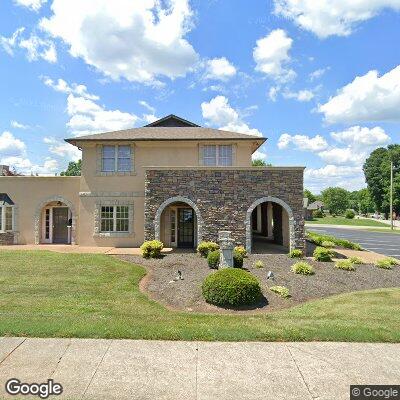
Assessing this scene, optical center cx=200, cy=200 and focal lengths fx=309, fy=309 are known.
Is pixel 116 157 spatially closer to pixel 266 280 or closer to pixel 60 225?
pixel 60 225

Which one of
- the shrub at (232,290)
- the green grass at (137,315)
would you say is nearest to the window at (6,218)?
the green grass at (137,315)

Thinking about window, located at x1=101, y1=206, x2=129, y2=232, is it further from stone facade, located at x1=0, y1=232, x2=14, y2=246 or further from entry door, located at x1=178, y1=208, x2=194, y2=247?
stone facade, located at x1=0, y1=232, x2=14, y2=246

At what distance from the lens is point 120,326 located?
6848 millimetres

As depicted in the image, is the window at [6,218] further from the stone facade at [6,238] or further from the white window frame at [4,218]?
the stone facade at [6,238]

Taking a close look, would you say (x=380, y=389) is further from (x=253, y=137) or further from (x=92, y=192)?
(x=92, y=192)

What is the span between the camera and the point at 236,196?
17.7 meters

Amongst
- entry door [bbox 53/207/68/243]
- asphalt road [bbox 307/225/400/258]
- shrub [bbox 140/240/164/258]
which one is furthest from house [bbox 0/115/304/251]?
asphalt road [bbox 307/225/400/258]

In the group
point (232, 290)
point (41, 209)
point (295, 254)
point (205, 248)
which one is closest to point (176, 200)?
point (205, 248)

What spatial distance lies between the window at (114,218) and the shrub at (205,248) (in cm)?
585

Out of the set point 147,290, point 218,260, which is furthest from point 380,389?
point 218,260

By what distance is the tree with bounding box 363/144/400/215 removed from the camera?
230 ft

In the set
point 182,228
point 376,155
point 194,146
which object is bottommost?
point 182,228

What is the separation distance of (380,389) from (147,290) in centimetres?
809

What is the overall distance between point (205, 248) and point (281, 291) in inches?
256
